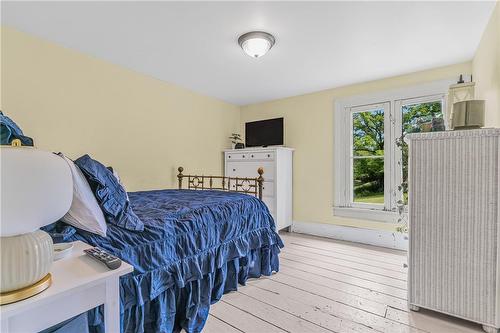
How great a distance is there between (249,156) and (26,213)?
338 cm

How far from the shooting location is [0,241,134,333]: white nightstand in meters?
0.67

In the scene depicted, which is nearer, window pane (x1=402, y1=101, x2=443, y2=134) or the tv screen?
window pane (x1=402, y1=101, x2=443, y2=134)

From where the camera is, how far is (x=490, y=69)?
205cm

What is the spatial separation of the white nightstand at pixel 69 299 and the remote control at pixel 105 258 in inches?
0.6

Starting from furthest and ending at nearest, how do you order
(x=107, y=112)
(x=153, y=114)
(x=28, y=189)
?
(x=153, y=114) < (x=107, y=112) < (x=28, y=189)

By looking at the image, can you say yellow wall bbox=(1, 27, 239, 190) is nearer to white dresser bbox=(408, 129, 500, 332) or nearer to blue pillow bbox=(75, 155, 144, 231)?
blue pillow bbox=(75, 155, 144, 231)

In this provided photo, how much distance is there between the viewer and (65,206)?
2.62ft

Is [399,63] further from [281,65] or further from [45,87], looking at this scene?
[45,87]

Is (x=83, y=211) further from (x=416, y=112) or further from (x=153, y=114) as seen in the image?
(x=416, y=112)

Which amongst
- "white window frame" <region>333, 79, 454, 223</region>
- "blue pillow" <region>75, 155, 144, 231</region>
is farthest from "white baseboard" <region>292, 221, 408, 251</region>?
"blue pillow" <region>75, 155, 144, 231</region>

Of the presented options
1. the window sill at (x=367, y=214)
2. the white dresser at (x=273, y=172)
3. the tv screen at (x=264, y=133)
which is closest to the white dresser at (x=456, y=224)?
the window sill at (x=367, y=214)

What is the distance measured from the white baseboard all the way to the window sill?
0.16 meters

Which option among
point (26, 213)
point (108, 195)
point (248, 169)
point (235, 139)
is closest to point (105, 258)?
point (26, 213)

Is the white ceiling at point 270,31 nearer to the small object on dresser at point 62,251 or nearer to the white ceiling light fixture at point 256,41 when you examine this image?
the white ceiling light fixture at point 256,41
